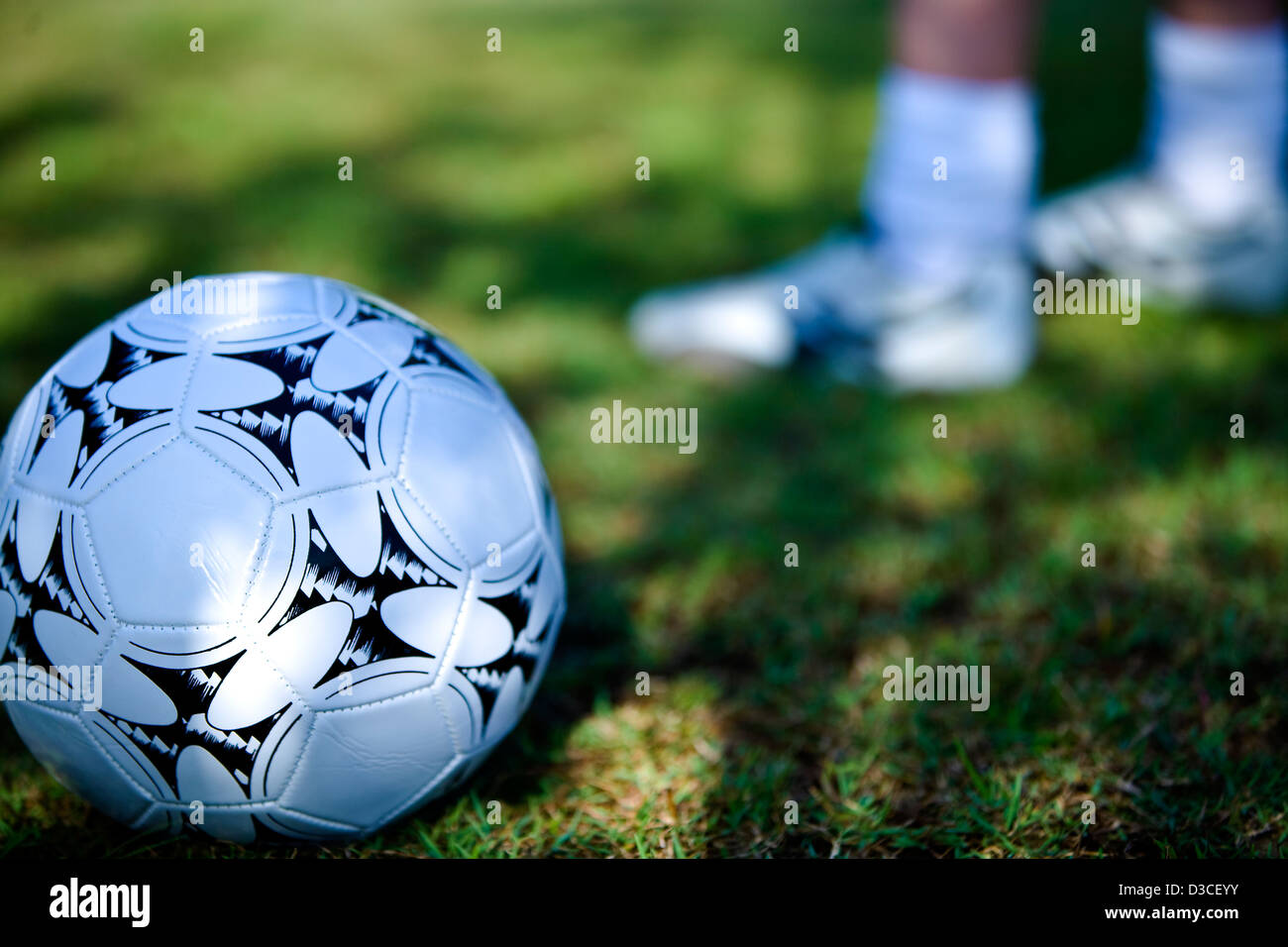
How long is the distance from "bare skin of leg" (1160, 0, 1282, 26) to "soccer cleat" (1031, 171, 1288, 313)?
0.52 meters

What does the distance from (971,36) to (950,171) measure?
0.36 m

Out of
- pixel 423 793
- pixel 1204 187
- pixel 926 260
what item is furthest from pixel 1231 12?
pixel 423 793

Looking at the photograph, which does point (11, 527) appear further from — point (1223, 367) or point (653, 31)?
point (653, 31)

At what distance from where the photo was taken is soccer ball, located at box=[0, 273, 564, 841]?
4.85ft

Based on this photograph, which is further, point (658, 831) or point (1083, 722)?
point (1083, 722)

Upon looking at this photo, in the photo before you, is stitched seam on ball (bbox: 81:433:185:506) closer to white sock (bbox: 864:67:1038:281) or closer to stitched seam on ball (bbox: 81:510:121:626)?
stitched seam on ball (bbox: 81:510:121:626)

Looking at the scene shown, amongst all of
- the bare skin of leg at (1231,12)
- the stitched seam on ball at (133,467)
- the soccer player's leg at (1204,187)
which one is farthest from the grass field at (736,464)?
the bare skin of leg at (1231,12)

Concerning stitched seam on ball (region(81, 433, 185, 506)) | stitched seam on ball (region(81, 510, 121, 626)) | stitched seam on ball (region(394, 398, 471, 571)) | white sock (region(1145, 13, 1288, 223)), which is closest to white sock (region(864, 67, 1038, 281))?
white sock (region(1145, 13, 1288, 223))

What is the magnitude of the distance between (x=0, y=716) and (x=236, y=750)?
2.60 feet

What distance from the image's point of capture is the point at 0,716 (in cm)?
198

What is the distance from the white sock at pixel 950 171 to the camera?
2.93 metres

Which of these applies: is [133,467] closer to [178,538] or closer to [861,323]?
[178,538]

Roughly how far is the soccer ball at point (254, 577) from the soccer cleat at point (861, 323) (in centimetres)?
169
